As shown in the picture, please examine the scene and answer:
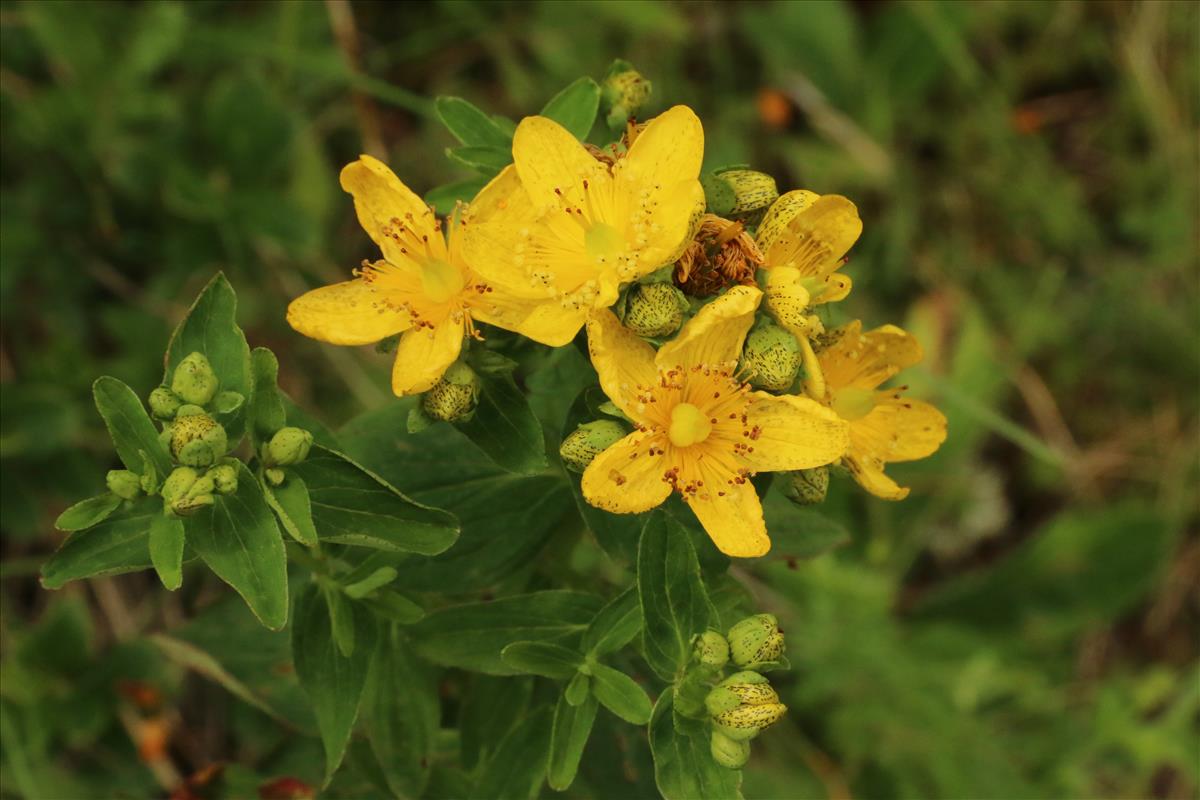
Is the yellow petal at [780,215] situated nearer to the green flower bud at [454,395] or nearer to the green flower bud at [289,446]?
the green flower bud at [454,395]

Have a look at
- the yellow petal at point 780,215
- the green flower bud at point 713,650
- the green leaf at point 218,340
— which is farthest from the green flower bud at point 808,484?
the green leaf at point 218,340

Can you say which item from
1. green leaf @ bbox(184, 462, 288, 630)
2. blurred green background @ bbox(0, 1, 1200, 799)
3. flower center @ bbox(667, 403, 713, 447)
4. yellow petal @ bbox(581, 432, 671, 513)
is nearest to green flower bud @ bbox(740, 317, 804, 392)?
flower center @ bbox(667, 403, 713, 447)

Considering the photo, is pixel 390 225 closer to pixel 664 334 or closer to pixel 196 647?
pixel 664 334

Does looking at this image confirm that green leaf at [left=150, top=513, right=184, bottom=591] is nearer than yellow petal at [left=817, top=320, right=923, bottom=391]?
Yes

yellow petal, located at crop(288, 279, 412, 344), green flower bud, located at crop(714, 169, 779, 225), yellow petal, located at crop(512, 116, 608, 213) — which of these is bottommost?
yellow petal, located at crop(288, 279, 412, 344)

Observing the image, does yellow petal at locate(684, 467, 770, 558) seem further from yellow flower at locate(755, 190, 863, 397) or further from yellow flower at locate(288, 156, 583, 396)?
yellow flower at locate(288, 156, 583, 396)

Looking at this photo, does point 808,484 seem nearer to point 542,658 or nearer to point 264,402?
point 542,658
